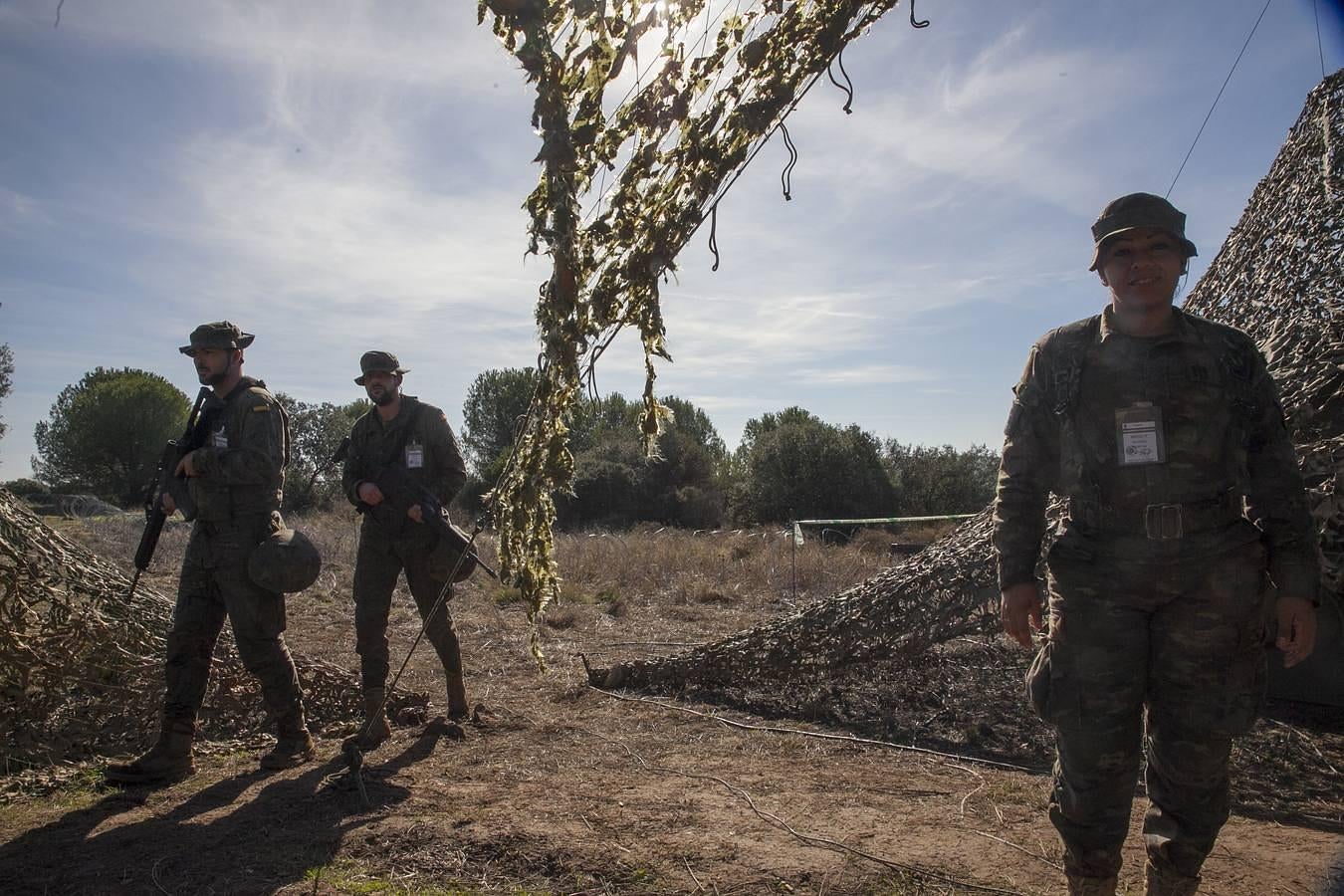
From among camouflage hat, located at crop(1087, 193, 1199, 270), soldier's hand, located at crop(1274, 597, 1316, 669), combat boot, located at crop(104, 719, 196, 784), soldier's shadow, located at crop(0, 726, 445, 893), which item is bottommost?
soldier's shadow, located at crop(0, 726, 445, 893)

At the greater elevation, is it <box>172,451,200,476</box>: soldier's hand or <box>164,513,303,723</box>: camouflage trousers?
<box>172,451,200,476</box>: soldier's hand

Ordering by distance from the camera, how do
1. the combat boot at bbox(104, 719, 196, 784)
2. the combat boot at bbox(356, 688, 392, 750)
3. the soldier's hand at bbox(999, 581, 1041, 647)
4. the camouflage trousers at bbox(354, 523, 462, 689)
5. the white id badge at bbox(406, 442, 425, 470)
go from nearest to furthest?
the soldier's hand at bbox(999, 581, 1041, 647)
the combat boot at bbox(104, 719, 196, 784)
the combat boot at bbox(356, 688, 392, 750)
the camouflage trousers at bbox(354, 523, 462, 689)
the white id badge at bbox(406, 442, 425, 470)

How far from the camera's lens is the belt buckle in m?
2.60

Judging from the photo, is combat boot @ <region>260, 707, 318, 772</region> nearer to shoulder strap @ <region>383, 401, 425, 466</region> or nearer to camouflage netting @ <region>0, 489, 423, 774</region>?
camouflage netting @ <region>0, 489, 423, 774</region>

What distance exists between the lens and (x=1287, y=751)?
4.42 m

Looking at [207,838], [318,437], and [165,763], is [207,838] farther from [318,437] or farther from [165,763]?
[318,437]

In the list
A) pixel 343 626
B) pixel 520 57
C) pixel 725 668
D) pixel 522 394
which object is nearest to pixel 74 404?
pixel 522 394

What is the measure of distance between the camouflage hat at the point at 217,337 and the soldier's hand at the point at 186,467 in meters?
0.54

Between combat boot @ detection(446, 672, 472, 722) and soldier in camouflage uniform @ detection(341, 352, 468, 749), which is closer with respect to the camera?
soldier in camouflage uniform @ detection(341, 352, 468, 749)

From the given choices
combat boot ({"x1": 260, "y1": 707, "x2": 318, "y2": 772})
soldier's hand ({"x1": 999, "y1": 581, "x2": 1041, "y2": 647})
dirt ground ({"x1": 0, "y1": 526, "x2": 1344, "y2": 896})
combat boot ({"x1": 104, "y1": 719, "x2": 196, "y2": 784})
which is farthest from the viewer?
combat boot ({"x1": 260, "y1": 707, "x2": 318, "y2": 772})

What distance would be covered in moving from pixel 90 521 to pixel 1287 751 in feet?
58.5

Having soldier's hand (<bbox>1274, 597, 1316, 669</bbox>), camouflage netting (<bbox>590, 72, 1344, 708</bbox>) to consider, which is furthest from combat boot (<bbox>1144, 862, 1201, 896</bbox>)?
camouflage netting (<bbox>590, 72, 1344, 708</bbox>)

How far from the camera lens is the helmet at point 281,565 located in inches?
170

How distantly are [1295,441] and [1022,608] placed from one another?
2586 millimetres
